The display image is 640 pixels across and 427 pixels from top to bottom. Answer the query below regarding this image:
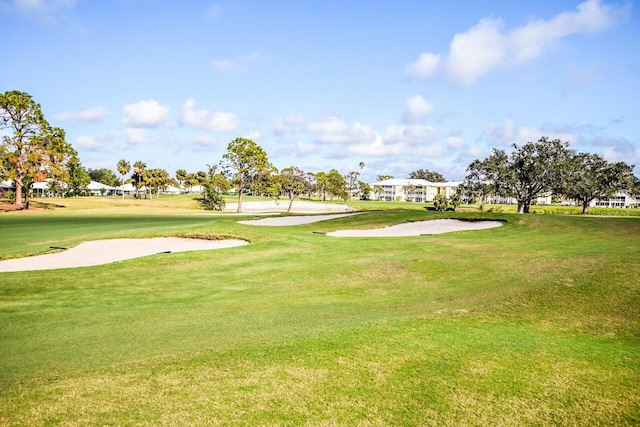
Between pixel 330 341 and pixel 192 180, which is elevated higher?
pixel 192 180

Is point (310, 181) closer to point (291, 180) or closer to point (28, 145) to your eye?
point (291, 180)

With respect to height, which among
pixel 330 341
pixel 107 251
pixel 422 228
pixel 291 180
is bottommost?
pixel 107 251

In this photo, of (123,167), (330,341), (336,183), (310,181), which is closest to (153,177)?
(123,167)

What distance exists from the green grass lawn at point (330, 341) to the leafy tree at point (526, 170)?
194ft

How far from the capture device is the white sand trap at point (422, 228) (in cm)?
2825

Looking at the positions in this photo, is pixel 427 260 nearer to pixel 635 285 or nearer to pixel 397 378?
pixel 635 285

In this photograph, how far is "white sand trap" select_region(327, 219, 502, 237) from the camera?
28250 millimetres

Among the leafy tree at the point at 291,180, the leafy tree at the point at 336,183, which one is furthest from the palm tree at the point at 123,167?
the leafy tree at the point at 336,183

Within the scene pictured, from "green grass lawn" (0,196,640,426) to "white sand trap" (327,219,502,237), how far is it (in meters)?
10.3

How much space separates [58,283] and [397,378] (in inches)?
506

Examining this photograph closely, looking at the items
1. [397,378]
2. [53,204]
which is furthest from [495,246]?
[53,204]

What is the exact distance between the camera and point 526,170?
Answer: 7288cm

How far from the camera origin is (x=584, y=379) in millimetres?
6812

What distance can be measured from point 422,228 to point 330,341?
23430 millimetres
